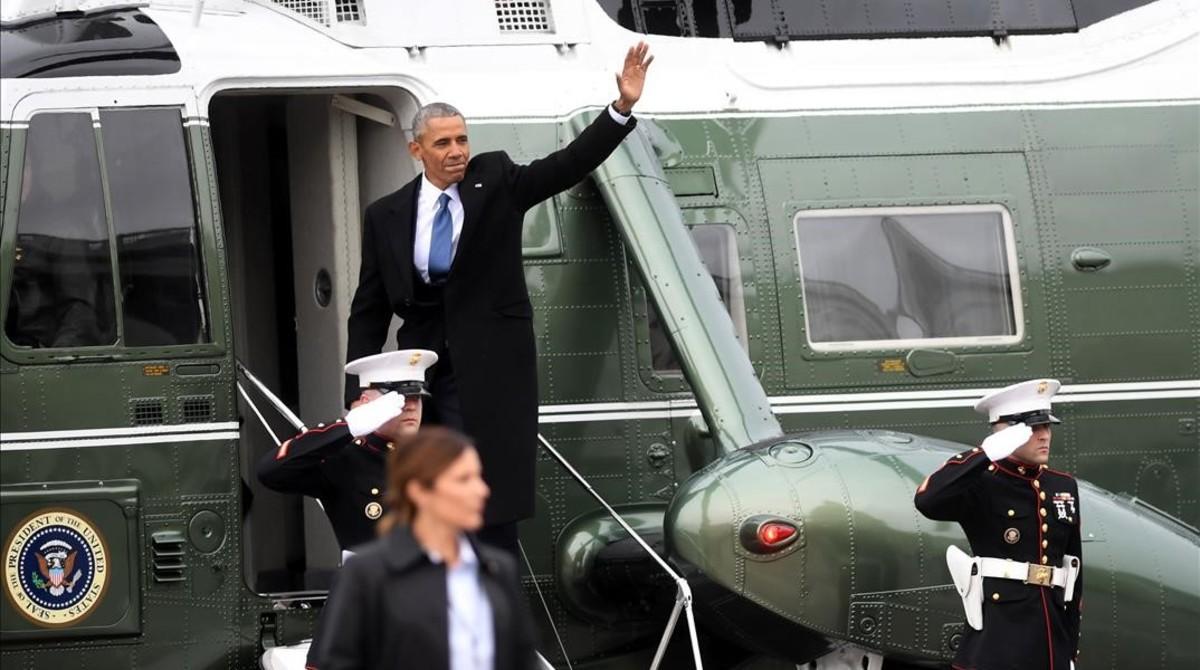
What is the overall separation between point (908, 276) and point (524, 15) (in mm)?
2112

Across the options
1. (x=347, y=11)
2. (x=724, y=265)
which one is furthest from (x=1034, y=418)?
(x=347, y=11)

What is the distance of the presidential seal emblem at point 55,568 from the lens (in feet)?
26.3

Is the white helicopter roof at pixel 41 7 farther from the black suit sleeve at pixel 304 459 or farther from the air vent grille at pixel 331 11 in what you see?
the black suit sleeve at pixel 304 459

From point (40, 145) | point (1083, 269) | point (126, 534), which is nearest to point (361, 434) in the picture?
point (126, 534)

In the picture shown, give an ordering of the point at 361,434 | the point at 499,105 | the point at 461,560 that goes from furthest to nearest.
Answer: the point at 499,105, the point at 361,434, the point at 461,560

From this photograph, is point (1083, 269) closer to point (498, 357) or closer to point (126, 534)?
point (498, 357)

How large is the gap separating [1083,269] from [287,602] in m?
3.91

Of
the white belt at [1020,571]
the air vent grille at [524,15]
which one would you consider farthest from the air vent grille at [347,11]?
the white belt at [1020,571]

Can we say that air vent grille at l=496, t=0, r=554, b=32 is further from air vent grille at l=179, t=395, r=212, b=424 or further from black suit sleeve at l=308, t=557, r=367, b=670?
black suit sleeve at l=308, t=557, r=367, b=670

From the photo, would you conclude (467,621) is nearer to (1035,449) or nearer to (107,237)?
(1035,449)

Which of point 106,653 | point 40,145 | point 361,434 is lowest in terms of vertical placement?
point 106,653

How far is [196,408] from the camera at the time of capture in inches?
327

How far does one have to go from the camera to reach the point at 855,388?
9.12 meters

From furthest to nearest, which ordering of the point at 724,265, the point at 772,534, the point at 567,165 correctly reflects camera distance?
the point at 724,265
the point at 567,165
the point at 772,534
